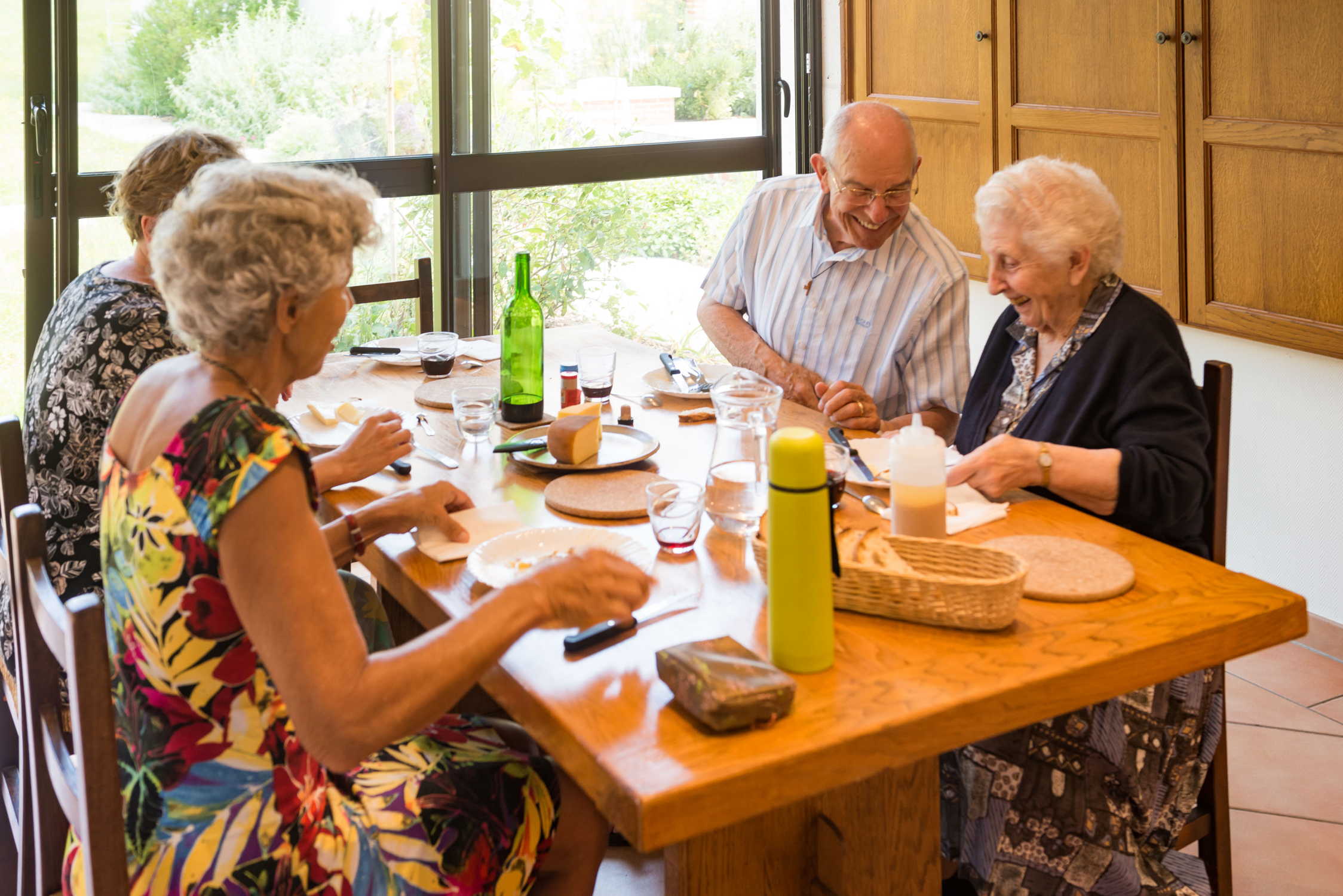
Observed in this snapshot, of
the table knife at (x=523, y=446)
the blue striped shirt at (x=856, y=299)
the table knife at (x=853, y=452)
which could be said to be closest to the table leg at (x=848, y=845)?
the table knife at (x=853, y=452)

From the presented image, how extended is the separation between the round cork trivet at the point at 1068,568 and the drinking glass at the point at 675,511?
0.37 m

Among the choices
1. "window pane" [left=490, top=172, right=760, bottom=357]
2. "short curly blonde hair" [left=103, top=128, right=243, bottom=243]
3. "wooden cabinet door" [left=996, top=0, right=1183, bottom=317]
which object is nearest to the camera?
"short curly blonde hair" [left=103, top=128, right=243, bottom=243]

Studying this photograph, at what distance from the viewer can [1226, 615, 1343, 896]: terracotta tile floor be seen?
2346 millimetres

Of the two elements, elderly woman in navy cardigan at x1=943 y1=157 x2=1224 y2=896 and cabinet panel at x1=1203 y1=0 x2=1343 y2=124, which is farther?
cabinet panel at x1=1203 y1=0 x2=1343 y2=124

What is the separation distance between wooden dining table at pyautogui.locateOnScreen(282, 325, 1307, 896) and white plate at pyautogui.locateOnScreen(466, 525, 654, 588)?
0.03 m

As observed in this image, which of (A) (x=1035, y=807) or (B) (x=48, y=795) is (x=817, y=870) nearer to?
(A) (x=1035, y=807)

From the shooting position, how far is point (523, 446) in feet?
6.85

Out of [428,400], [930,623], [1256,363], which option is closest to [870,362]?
[428,400]

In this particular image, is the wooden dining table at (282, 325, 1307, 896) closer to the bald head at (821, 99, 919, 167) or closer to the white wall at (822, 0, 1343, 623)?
the bald head at (821, 99, 919, 167)

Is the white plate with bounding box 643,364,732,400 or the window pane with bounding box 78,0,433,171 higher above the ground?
the window pane with bounding box 78,0,433,171

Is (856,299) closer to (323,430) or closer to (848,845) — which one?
(323,430)

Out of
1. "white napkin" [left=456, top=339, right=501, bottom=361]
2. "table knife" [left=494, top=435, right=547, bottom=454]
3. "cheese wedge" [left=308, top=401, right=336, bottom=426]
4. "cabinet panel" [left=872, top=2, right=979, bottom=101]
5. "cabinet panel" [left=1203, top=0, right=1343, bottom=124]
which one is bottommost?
"table knife" [left=494, top=435, right=547, bottom=454]

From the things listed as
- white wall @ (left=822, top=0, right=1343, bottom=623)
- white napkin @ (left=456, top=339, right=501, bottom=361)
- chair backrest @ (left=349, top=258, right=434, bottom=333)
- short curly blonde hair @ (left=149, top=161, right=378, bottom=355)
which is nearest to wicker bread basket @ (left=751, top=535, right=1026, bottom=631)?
short curly blonde hair @ (left=149, top=161, right=378, bottom=355)

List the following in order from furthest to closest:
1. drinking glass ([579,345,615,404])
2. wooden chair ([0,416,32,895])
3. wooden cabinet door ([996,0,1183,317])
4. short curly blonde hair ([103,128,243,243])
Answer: wooden cabinet door ([996,0,1183,317])
drinking glass ([579,345,615,404])
short curly blonde hair ([103,128,243,243])
wooden chair ([0,416,32,895])
